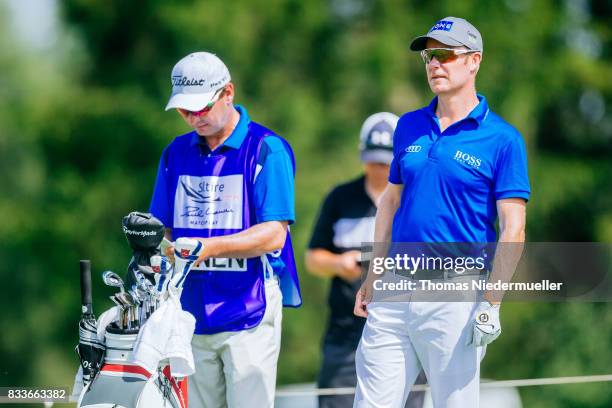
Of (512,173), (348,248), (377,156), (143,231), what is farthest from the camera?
(348,248)

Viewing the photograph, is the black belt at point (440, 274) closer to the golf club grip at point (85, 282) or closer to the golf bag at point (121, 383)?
the golf bag at point (121, 383)

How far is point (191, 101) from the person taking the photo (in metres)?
4.80

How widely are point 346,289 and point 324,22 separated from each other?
45.0ft

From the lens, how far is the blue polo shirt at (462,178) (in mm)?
4449

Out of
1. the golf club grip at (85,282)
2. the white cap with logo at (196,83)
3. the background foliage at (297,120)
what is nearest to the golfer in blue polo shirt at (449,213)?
the white cap with logo at (196,83)

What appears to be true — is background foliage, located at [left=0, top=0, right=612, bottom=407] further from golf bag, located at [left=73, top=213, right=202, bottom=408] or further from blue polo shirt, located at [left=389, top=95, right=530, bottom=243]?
golf bag, located at [left=73, top=213, right=202, bottom=408]

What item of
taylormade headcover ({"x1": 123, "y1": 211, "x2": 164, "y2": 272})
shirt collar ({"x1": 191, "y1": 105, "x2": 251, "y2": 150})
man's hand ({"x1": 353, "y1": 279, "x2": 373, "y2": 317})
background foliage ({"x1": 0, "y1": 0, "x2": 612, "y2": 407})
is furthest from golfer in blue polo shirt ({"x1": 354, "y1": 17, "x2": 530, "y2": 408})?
background foliage ({"x1": 0, "y1": 0, "x2": 612, "y2": 407})

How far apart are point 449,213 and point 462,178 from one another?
0.47 feet

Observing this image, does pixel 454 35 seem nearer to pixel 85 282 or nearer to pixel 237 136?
pixel 237 136

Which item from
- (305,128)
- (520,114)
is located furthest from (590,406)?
(305,128)

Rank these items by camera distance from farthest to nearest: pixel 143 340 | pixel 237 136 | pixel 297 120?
pixel 297 120, pixel 237 136, pixel 143 340

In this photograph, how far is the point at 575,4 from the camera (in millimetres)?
20719

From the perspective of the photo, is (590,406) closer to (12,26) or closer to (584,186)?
(584,186)

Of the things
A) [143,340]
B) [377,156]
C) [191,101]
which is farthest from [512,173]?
[377,156]
